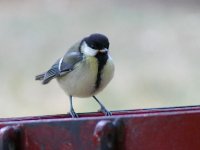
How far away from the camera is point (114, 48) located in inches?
275

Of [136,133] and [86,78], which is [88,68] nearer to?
[86,78]

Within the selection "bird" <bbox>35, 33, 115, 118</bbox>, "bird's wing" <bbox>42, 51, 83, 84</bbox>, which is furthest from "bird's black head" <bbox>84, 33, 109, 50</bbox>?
"bird's wing" <bbox>42, 51, 83, 84</bbox>

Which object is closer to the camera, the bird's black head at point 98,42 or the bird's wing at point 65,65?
the bird's black head at point 98,42

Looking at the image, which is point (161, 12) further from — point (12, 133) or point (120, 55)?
point (12, 133)

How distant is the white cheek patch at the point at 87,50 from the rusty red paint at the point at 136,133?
1.40 m

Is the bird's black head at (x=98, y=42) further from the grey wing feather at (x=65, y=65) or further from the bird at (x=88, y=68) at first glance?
the grey wing feather at (x=65, y=65)

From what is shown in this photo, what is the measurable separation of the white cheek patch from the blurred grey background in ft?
7.06

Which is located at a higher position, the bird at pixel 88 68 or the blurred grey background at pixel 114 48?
the bird at pixel 88 68

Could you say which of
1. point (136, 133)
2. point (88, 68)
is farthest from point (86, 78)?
point (136, 133)

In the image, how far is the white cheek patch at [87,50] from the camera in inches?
109

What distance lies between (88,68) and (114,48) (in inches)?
167

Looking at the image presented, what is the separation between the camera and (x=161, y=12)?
8.38 m

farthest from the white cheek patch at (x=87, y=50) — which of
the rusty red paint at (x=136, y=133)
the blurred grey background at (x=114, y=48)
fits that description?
the blurred grey background at (x=114, y=48)

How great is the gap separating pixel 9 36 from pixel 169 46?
1764mm
